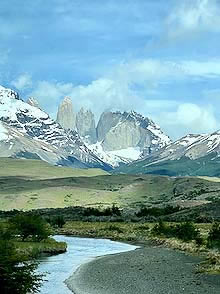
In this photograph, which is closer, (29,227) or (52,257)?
(52,257)

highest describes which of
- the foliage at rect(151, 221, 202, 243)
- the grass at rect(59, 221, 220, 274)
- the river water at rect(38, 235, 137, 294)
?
the foliage at rect(151, 221, 202, 243)

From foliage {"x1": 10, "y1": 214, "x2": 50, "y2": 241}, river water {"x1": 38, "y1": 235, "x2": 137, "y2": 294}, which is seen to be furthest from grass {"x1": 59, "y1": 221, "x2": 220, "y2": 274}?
foliage {"x1": 10, "y1": 214, "x2": 50, "y2": 241}

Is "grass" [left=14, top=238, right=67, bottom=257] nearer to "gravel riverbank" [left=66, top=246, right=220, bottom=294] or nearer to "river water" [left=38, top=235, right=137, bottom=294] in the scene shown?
"river water" [left=38, top=235, right=137, bottom=294]

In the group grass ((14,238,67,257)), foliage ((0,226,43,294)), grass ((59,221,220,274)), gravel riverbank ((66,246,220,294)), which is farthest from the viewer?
grass ((14,238,67,257))

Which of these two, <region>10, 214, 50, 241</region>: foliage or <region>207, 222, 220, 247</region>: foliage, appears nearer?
<region>207, 222, 220, 247</region>: foliage

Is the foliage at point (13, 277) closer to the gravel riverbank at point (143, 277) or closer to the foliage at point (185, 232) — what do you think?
the gravel riverbank at point (143, 277)

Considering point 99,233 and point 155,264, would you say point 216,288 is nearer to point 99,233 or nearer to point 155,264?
point 155,264

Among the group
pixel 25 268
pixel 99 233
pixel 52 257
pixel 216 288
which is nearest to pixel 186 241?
pixel 52 257

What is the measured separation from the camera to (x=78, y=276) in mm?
58219

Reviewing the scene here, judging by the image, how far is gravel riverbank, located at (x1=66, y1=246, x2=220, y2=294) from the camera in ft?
151

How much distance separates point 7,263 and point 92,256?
161 ft

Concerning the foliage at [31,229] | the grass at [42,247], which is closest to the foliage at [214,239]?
the grass at [42,247]

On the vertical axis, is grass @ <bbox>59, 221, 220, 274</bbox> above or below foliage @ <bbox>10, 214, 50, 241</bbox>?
below

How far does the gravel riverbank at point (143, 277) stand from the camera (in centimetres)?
4609
